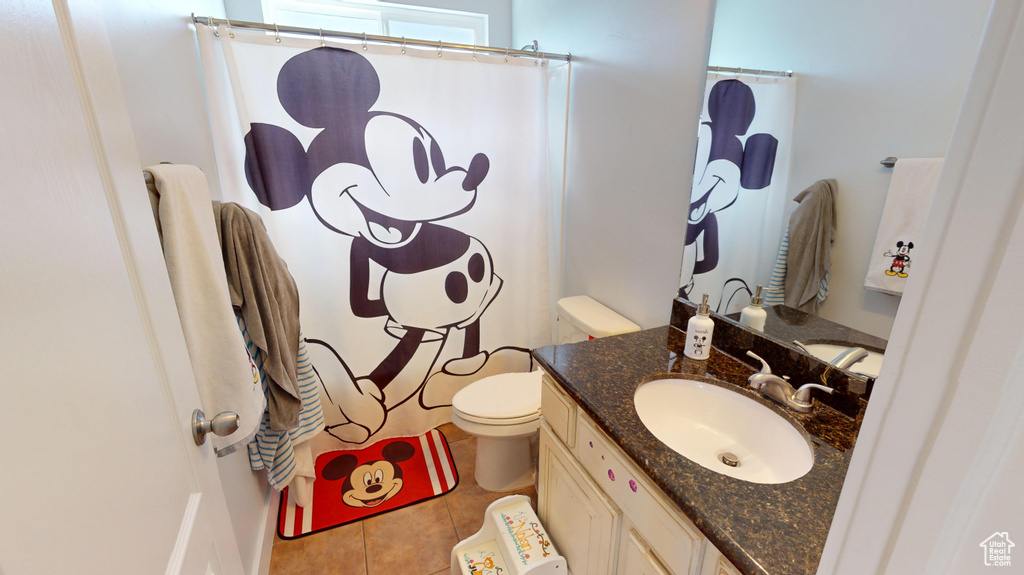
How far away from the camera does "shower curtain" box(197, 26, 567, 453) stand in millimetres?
1628

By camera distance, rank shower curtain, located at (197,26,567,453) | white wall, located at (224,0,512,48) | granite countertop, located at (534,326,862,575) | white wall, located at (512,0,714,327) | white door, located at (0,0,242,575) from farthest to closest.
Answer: white wall, located at (224,0,512,48), shower curtain, located at (197,26,567,453), white wall, located at (512,0,714,327), granite countertop, located at (534,326,862,575), white door, located at (0,0,242,575)

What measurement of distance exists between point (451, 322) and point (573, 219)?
0.80 meters

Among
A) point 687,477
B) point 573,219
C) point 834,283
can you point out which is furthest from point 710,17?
point 687,477

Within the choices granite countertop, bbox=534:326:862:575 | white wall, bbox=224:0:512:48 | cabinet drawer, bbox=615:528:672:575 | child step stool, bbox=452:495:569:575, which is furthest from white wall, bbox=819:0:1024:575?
white wall, bbox=224:0:512:48

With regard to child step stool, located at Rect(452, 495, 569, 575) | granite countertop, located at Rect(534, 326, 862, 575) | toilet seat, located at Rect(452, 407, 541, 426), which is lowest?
child step stool, located at Rect(452, 495, 569, 575)

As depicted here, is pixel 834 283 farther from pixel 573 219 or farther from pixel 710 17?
pixel 573 219

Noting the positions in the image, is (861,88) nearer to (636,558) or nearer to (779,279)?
(779,279)

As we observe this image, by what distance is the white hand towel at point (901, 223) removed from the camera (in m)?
0.83

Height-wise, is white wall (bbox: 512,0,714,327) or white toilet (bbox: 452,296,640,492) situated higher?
white wall (bbox: 512,0,714,327)

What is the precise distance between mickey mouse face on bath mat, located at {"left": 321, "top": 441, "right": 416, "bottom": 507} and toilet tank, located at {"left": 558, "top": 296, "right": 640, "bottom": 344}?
1.00 meters

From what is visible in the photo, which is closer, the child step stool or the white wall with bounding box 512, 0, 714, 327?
the child step stool

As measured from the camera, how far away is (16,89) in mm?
412

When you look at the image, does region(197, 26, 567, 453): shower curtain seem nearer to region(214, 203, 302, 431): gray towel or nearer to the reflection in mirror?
region(214, 203, 302, 431): gray towel

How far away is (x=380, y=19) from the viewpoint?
2279mm
